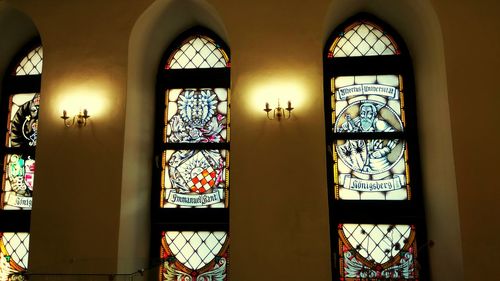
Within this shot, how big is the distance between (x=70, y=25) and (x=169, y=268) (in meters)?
2.61

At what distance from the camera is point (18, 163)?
5.28 meters

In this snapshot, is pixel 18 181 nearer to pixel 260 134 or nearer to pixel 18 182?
pixel 18 182

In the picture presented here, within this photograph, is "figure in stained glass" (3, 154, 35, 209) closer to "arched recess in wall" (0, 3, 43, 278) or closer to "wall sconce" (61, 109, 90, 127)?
"arched recess in wall" (0, 3, 43, 278)

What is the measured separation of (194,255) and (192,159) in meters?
0.96

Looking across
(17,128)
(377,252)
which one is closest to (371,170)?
(377,252)

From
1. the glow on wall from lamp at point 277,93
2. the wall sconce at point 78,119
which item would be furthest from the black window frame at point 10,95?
the glow on wall from lamp at point 277,93

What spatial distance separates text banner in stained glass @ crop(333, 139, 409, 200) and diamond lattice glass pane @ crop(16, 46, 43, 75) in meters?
3.46

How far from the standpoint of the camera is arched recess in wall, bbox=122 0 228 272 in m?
4.55

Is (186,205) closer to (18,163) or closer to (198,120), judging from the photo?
(198,120)

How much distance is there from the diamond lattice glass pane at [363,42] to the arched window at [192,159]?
1.22 m

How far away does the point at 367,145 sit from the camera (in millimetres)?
4820

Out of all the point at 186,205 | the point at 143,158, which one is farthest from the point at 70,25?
the point at 186,205

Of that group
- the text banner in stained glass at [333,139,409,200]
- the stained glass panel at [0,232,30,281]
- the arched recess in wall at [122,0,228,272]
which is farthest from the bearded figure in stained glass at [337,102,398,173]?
the stained glass panel at [0,232,30,281]

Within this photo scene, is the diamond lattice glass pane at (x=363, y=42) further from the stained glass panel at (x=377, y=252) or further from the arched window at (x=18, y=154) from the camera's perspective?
the arched window at (x=18, y=154)
